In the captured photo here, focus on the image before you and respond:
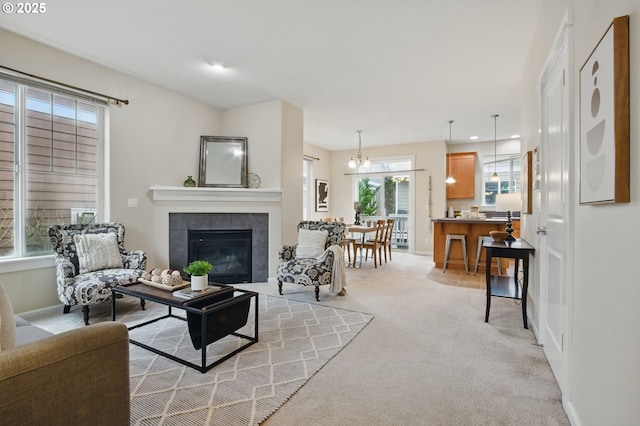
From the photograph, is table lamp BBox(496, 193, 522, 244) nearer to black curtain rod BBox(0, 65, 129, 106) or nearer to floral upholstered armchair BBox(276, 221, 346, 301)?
floral upholstered armchair BBox(276, 221, 346, 301)

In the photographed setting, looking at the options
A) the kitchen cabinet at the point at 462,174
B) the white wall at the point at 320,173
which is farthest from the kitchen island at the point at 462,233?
the white wall at the point at 320,173

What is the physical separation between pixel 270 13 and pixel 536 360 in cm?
355

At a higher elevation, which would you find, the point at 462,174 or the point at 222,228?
the point at 462,174

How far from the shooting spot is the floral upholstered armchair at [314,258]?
12.0 ft

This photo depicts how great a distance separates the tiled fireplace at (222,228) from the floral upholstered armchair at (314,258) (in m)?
0.74

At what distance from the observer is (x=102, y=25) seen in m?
2.82

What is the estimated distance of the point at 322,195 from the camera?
815cm

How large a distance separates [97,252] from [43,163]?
1124 mm

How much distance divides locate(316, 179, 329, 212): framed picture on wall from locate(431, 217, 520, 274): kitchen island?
3.21 metres

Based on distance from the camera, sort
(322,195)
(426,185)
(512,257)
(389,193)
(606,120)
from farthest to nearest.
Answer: (322,195) → (389,193) → (426,185) → (512,257) → (606,120)

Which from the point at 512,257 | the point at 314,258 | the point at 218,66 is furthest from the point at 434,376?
the point at 218,66

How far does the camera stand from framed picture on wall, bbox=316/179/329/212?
793 centimetres

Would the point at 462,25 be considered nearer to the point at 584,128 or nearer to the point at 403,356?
the point at 584,128

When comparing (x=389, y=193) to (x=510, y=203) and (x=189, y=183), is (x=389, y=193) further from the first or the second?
(x=189, y=183)
